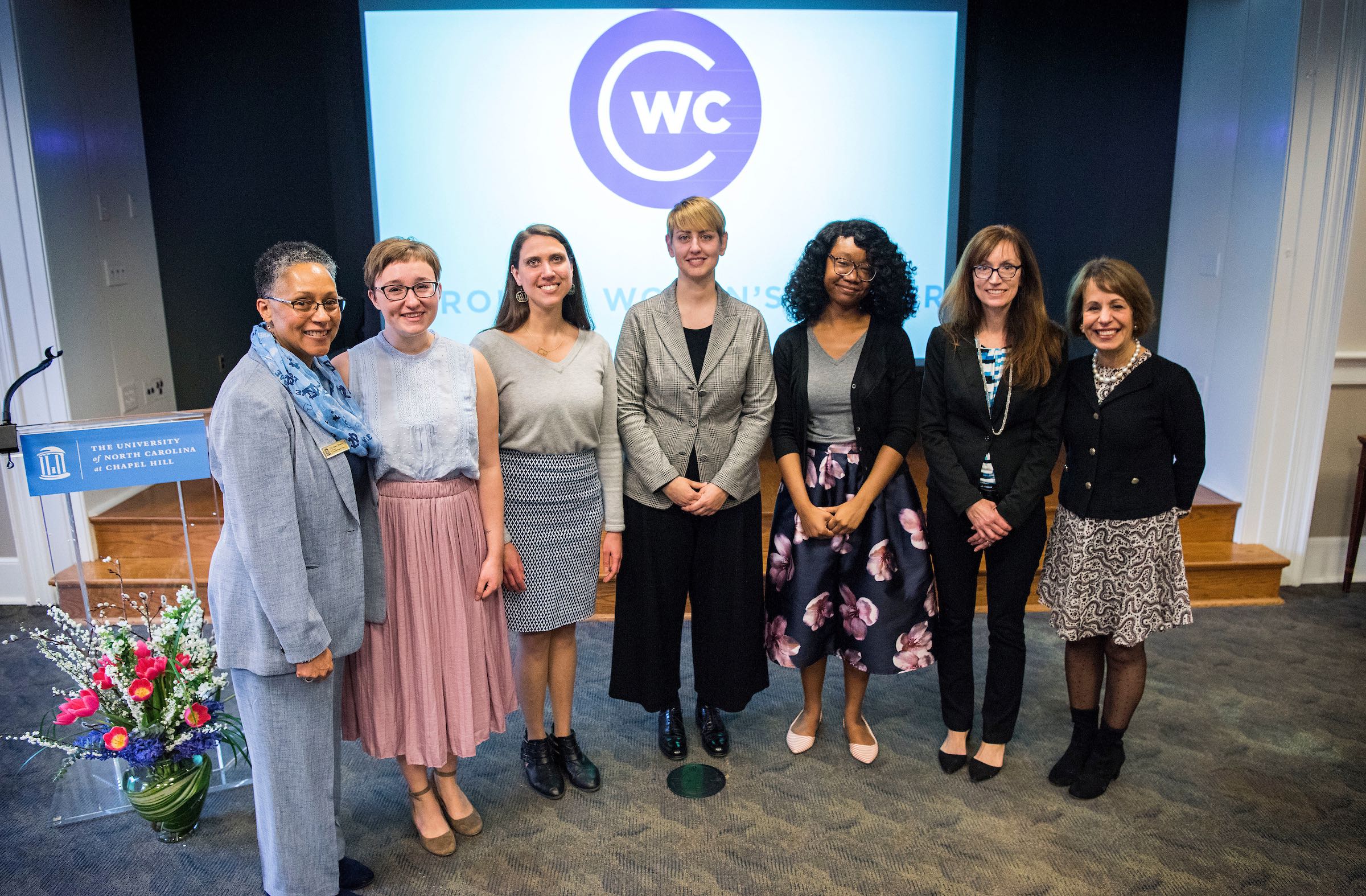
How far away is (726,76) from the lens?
4184 millimetres

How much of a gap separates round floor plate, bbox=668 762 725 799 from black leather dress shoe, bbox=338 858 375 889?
32.4 inches

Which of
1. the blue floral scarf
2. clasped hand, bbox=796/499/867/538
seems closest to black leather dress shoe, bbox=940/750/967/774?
clasped hand, bbox=796/499/867/538

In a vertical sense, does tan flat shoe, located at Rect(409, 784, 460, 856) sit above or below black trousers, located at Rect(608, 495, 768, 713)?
below

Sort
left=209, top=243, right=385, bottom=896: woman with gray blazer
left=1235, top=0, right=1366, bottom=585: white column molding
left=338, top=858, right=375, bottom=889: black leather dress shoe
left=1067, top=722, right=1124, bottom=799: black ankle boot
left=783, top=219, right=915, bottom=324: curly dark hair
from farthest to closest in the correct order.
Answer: left=1235, top=0, right=1366, bottom=585: white column molding < left=1067, top=722, right=1124, bottom=799: black ankle boot < left=783, top=219, right=915, bottom=324: curly dark hair < left=338, top=858, right=375, bottom=889: black leather dress shoe < left=209, top=243, right=385, bottom=896: woman with gray blazer

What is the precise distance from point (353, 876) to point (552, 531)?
932mm

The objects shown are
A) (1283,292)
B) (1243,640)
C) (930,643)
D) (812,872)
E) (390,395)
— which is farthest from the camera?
(1283,292)

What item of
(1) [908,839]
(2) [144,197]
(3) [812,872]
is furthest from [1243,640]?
(2) [144,197]

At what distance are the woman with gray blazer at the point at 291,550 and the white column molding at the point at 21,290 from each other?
91.8 inches

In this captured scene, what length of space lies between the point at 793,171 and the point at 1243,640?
273cm

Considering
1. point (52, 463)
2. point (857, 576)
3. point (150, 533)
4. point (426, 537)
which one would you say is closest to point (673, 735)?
point (857, 576)

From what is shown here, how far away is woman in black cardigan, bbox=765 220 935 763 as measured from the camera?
2.41m

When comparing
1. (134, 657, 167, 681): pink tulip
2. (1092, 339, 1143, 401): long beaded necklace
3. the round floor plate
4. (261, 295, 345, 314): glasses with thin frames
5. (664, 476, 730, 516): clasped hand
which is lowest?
the round floor plate

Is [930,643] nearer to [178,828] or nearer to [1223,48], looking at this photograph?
[178,828]

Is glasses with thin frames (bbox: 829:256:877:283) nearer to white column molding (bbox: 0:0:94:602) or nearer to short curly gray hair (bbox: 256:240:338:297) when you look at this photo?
short curly gray hair (bbox: 256:240:338:297)
